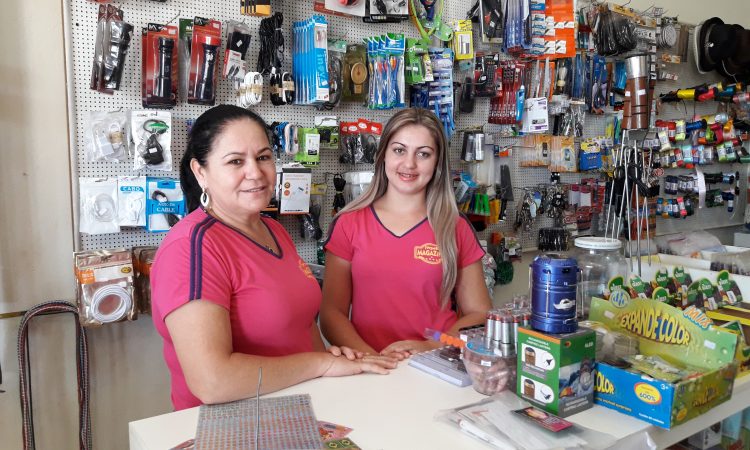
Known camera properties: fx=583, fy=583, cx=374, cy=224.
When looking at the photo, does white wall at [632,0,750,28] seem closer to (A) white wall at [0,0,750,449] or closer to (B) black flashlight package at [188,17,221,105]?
(B) black flashlight package at [188,17,221,105]

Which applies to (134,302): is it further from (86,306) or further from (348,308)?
(348,308)

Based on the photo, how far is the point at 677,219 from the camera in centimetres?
491

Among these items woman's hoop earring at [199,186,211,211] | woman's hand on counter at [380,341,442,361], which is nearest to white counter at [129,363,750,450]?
woman's hand on counter at [380,341,442,361]

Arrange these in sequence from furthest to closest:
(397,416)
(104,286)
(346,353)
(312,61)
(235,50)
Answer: (312,61) < (235,50) < (104,286) < (346,353) < (397,416)

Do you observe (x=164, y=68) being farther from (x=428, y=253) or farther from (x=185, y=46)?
(x=428, y=253)

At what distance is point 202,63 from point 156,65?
190 mm

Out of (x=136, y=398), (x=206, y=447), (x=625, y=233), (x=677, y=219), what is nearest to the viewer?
(x=206, y=447)

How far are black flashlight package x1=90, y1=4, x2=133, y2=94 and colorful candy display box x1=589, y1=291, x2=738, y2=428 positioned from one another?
197 centimetres

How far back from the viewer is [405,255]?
7.39 feet

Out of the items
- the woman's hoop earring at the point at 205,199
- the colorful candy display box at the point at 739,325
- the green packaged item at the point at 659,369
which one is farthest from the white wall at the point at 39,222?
the colorful candy display box at the point at 739,325

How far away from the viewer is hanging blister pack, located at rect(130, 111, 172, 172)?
2.38 metres

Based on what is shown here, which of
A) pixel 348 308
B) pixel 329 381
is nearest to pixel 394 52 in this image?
pixel 348 308

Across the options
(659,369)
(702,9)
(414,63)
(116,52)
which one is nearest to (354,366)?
(659,369)

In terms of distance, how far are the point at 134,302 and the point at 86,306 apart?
0.17 m
